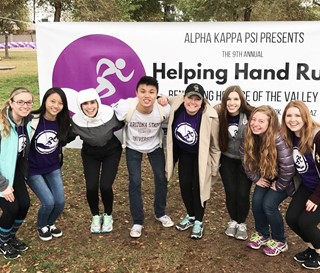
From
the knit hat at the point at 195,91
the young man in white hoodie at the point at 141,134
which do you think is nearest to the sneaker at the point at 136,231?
the young man in white hoodie at the point at 141,134

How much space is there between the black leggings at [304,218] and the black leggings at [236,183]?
0.54 metres

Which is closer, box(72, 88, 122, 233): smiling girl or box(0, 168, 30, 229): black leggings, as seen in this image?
Result: box(0, 168, 30, 229): black leggings

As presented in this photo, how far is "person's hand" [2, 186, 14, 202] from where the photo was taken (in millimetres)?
3828

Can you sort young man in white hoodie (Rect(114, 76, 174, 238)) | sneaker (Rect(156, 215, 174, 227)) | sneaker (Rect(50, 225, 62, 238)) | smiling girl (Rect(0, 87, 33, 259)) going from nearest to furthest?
smiling girl (Rect(0, 87, 33, 259)), young man in white hoodie (Rect(114, 76, 174, 238)), sneaker (Rect(50, 225, 62, 238)), sneaker (Rect(156, 215, 174, 227))

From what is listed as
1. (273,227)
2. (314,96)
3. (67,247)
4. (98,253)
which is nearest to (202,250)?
(273,227)

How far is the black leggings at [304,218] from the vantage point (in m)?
3.74

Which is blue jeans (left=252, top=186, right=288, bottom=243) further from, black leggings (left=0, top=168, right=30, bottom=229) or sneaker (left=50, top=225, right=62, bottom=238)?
black leggings (left=0, top=168, right=30, bottom=229)

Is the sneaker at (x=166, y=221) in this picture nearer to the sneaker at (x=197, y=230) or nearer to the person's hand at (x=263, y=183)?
the sneaker at (x=197, y=230)

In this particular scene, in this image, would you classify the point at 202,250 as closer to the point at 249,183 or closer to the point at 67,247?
the point at 249,183

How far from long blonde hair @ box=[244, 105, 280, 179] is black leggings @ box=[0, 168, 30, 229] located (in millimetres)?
2260

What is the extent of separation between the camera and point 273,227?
4.14 metres

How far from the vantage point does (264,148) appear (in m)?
3.83

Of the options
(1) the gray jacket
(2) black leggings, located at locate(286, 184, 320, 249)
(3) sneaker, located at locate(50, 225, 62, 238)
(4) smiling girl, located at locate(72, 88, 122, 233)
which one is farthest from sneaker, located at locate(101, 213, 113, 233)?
(2) black leggings, located at locate(286, 184, 320, 249)

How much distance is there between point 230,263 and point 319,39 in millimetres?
2948
